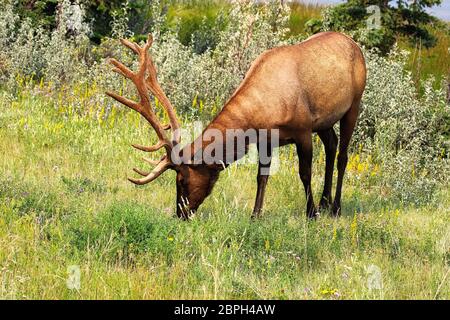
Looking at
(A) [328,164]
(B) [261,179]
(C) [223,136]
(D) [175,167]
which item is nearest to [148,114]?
(D) [175,167]

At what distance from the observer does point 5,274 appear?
4.33 m

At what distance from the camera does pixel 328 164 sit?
7.73 metres

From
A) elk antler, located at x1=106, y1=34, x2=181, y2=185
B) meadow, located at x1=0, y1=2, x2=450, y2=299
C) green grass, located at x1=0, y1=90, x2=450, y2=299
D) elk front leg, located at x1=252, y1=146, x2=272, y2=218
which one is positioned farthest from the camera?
elk front leg, located at x1=252, y1=146, x2=272, y2=218

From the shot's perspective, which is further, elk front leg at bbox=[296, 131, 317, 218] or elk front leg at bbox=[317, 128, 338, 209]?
elk front leg at bbox=[317, 128, 338, 209]

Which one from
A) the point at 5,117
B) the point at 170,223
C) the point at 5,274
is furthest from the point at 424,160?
the point at 5,274

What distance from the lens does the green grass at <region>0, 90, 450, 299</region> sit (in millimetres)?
4383

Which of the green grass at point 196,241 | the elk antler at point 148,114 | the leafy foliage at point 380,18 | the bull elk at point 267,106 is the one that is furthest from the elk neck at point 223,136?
the leafy foliage at point 380,18

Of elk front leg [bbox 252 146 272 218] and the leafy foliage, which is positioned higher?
the leafy foliage

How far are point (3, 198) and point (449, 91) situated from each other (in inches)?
351

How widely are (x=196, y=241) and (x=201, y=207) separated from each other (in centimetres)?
179

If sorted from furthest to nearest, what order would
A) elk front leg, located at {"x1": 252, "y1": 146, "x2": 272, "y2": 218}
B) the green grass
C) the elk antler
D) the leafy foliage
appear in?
the leafy foliage
elk front leg, located at {"x1": 252, "y1": 146, "x2": 272, "y2": 218}
the elk antler
the green grass

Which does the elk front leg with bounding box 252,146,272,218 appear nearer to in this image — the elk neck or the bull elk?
the bull elk

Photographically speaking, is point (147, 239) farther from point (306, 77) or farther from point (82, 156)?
point (82, 156)

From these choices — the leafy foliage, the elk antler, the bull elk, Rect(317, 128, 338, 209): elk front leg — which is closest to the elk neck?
the bull elk
